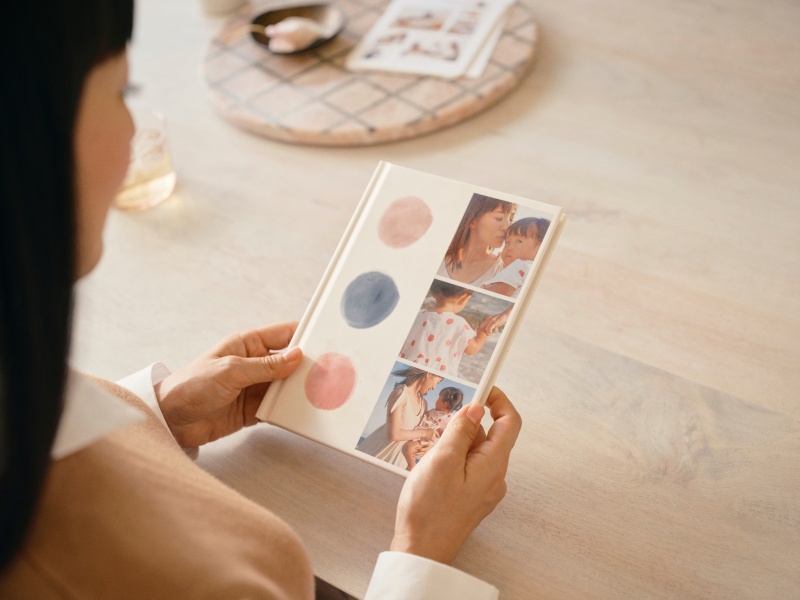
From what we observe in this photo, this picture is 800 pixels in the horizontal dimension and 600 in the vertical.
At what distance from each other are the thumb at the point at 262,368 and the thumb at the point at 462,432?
174 millimetres

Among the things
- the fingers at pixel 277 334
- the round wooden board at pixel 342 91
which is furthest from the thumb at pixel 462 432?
the round wooden board at pixel 342 91

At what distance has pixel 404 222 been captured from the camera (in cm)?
80

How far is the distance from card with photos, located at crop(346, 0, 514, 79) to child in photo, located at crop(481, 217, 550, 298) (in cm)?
52

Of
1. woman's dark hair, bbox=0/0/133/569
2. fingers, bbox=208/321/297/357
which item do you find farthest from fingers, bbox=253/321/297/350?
woman's dark hair, bbox=0/0/133/569

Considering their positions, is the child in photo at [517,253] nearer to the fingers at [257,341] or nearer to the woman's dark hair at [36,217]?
the fingers at [257,341]

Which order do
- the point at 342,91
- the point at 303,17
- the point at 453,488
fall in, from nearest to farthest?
the point at 453,488 → the point at 342,91 → the point at 303,17

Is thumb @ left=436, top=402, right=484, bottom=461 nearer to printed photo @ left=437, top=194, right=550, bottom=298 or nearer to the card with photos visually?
printed photo @ left=437, top=194, right=550, bottom=298

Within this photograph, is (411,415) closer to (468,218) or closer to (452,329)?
(452,329)

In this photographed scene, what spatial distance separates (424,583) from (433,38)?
924 mm

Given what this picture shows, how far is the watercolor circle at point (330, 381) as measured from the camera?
0.74m

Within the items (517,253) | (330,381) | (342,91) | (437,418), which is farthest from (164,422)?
(342,91)

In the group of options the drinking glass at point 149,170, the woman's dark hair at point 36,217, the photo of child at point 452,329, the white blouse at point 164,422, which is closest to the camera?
the woman's dark hair at point 36,217

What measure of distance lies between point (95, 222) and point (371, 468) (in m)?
0.37

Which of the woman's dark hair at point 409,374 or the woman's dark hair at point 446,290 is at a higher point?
the woman's dark hair at point 446,290
